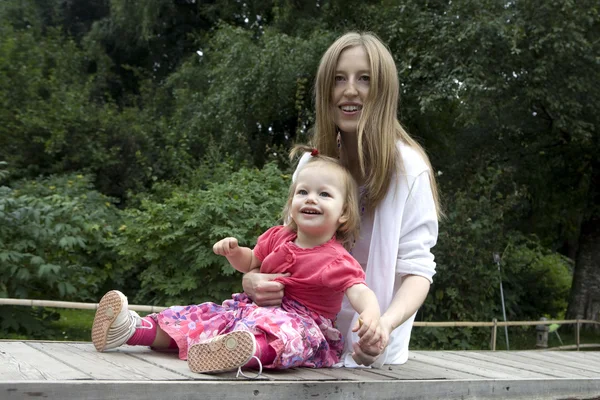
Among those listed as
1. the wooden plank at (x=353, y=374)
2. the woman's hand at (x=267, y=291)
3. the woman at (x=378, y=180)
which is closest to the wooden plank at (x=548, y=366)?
the woman at (x=378, y=180)

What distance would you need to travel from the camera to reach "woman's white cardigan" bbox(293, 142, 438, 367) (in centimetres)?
270

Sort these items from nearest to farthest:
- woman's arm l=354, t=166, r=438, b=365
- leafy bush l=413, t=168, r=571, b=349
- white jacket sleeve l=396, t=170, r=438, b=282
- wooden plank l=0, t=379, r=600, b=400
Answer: wooden plank l=0, t=379, r=600, b=400
woman's arm l=354, t=166, r=438, b=365
white jacket sleeve l=396, t=170, r=438, b=282
leafy bush l=413, t=168, r=571, b=349

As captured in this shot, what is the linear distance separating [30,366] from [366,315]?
40.2 inches

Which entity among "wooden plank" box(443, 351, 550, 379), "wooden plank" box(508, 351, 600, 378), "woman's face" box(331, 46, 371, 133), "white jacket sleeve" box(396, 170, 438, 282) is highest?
"woman's face" box(331, 46, 371, 133)

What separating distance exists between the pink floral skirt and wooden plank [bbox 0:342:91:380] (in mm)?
459

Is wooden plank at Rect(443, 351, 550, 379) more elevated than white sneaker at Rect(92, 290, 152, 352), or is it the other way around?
white sneaker at Rect(92, 290, 152, 352)

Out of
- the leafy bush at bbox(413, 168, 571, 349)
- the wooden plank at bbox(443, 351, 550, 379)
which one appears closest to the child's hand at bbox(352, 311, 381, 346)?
the wooden plank at bbox(443, 351, 550, 379)

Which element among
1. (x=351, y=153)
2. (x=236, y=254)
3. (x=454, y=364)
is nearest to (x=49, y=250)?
(x=236, y=254)

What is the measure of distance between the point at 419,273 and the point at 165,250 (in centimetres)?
435

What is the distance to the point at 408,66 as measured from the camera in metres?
9.79

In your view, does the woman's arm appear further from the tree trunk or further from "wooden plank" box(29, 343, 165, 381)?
the tree trunk

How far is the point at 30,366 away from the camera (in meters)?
2.15

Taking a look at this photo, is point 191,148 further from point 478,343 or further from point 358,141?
point 358,141

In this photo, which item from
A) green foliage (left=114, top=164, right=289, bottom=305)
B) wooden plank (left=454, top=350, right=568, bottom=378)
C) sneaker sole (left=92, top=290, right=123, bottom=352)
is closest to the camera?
sneaker sole (left=92, top=290, right=123, bottom=352)
